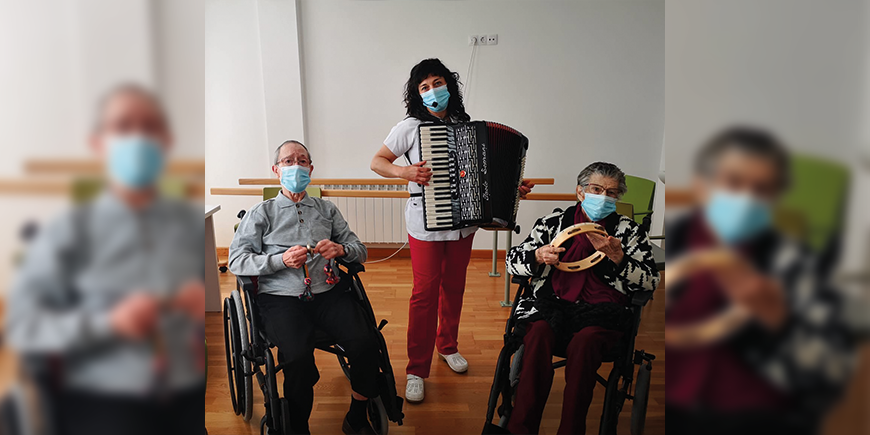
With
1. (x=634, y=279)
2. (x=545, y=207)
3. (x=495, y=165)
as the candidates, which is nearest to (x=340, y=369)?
(x=495, y=165)

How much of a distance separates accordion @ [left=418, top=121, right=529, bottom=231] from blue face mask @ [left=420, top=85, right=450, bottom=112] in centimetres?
12

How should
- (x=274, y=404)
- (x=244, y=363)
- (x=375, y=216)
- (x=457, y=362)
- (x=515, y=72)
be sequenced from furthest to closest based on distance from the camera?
1. (x=375, y=216)
2. (x=515, y=72)
3. (x=457, y=362)
4. (x=244, y=363)
5. (x=274, y=404)

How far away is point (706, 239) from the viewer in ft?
0.90

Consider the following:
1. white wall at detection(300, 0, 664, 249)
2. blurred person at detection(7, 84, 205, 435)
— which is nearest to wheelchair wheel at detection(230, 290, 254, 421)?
blurred person at detection(7, 84, 205, 435)

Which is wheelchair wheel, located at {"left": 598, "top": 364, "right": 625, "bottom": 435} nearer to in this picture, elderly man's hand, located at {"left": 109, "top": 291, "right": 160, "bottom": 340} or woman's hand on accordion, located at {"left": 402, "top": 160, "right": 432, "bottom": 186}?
woman's hand on accordion, located at {"left": 402, "top": 160, "right": 432, "bottom": 186}

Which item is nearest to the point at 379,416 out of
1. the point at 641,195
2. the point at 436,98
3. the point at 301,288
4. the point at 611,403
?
the point at 301,288

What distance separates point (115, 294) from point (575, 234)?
5.37 feet

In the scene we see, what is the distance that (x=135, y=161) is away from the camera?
11.1 inches

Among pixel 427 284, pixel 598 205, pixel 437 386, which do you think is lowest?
pixel 437 386

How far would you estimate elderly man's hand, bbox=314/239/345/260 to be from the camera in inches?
70.8

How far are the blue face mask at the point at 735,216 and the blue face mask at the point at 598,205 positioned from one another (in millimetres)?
1596

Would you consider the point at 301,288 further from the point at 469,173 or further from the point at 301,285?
the point at 469,173

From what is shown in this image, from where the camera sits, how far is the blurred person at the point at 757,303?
0.81 feet

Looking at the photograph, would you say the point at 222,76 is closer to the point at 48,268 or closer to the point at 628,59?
the point at 628,59
